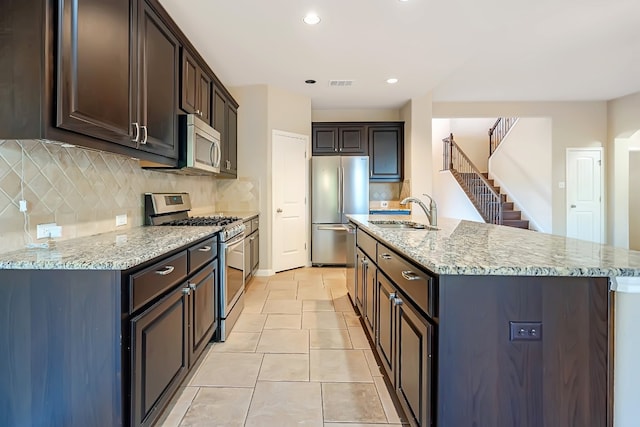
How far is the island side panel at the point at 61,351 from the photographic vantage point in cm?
124

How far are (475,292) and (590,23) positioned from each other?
3.55m

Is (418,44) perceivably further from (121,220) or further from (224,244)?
(121,220)

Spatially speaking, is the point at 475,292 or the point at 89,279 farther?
the point at 89,279

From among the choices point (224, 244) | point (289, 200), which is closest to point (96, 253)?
point (224, 244)

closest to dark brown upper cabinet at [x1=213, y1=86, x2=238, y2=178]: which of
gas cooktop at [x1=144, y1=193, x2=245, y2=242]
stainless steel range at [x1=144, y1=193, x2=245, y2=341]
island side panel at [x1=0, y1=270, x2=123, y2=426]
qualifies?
gas cooktop at [x1=144, y1=193, x2=245, y2=242]

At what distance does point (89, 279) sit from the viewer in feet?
4.07

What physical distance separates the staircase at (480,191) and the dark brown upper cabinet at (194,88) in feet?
19.4

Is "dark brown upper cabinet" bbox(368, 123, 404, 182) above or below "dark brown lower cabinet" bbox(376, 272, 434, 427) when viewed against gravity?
above

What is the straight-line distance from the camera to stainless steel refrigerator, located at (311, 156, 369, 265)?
521 centimetres

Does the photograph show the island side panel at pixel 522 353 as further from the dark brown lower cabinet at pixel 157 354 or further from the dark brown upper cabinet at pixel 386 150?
the dark brown upper cabinet at pixel 386 150

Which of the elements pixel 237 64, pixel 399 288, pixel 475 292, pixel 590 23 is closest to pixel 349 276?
pixel 399 288

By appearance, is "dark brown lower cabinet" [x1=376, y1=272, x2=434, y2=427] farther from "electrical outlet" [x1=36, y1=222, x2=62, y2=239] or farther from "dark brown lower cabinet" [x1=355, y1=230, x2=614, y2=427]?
"electrical outlet" [x1=36, y1=222, x2=62, y2=239]

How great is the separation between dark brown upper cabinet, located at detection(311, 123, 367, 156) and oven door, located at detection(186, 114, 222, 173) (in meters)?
2.51

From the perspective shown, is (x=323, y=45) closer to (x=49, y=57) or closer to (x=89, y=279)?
(x=49, y=57)
